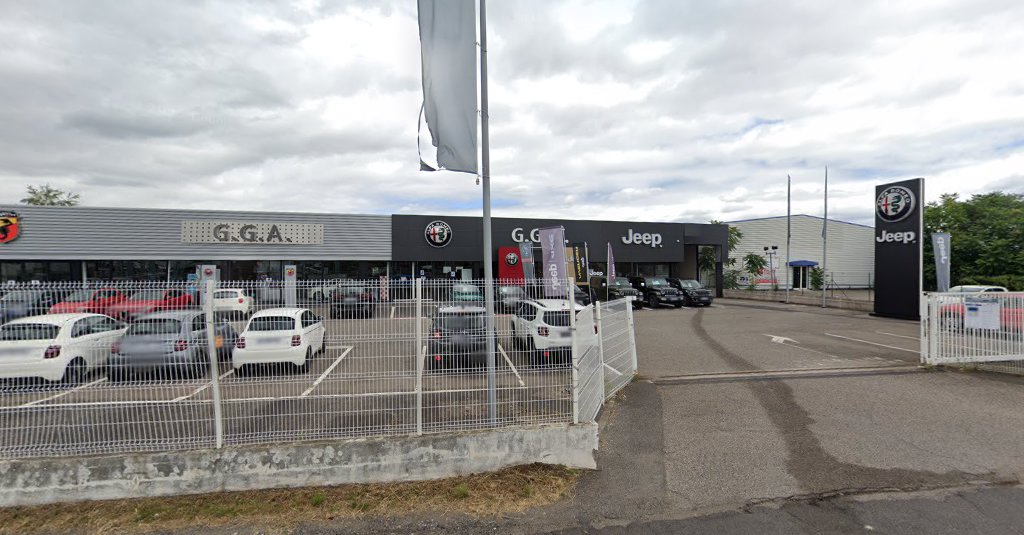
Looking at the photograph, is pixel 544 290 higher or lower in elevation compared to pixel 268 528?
higher

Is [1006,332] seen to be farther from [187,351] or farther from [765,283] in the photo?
[765,283]

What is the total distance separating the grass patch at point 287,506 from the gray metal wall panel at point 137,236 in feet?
81.6

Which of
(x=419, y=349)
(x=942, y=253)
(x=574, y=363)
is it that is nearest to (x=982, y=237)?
(x=942, y=253)

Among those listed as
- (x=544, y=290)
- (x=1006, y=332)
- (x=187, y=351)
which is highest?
(x=544, y=290)

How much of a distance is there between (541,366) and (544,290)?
2.80 feet

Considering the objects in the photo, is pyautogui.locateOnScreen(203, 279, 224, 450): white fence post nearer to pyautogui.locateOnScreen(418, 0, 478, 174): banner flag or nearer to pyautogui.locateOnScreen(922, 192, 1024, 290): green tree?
pyautogui.locateOnScreen(418, 0, 478, 174): banner flag

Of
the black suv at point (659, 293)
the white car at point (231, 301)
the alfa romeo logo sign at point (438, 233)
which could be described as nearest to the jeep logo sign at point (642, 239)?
the black suv at point (659, 293)

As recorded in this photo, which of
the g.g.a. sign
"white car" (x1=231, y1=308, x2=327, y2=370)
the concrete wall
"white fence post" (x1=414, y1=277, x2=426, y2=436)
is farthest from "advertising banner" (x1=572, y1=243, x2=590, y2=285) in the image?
the g.g.a. sign

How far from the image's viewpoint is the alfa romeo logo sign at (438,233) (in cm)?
2936

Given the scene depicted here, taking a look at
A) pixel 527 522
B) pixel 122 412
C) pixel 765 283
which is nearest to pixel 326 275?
pixel 122 412

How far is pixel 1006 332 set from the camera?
9.91 m

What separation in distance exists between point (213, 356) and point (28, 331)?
193 centimetres

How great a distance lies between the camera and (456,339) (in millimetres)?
5215

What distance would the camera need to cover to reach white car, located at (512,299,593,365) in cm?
535
